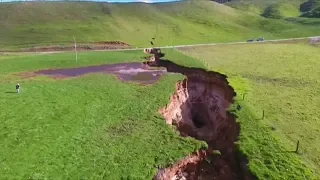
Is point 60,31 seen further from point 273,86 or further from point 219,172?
point 219,172

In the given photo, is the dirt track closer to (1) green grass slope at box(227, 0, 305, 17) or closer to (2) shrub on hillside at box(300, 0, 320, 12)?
(1) green grass slope at box(227, 0, 305, 17)

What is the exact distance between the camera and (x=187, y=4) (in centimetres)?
15362

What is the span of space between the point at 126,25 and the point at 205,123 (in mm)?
76295

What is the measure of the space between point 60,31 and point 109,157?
285 ft

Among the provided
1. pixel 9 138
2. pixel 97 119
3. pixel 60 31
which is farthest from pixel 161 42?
pixel 9 138

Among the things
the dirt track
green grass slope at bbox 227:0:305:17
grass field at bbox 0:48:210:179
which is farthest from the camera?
green grass slope at bbox 227:0:305:17

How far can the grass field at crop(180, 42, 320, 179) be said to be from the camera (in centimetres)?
2816

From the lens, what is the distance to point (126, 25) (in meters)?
116

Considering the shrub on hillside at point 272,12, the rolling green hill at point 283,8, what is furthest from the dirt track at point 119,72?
the rolling green hill at point 283,8

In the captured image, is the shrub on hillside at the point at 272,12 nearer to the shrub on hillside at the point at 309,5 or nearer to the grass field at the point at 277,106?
the shrub on hillside at the point at 309,5

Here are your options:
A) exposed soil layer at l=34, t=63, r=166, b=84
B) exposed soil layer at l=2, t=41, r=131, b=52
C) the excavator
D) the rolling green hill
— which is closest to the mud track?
the excavator

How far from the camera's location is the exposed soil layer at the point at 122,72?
54.3 m

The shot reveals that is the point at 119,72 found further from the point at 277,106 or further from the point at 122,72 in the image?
the point at 277,106

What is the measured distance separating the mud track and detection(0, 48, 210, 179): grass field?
4.14 feet
